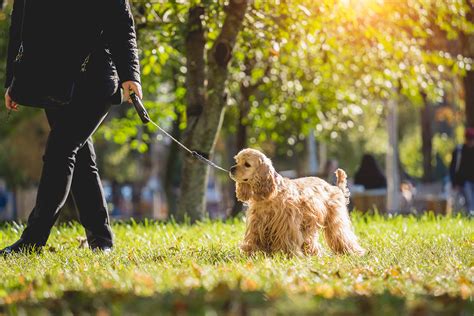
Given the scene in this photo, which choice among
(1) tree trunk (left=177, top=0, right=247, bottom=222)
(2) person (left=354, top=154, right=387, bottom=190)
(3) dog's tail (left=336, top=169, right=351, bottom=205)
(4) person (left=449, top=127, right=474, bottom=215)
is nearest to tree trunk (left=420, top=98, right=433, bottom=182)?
(2) person (left=354, top=154, right=387, bottom=190)

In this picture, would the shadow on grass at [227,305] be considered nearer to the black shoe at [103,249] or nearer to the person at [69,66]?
the person at [69,66]

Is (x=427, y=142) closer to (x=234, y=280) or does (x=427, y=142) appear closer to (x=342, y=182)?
(x=342, y=182)

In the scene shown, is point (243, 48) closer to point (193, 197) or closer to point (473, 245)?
point (193, 197)

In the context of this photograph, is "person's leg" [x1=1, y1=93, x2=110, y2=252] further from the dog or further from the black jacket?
the dog

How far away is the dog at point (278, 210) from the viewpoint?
251 inches

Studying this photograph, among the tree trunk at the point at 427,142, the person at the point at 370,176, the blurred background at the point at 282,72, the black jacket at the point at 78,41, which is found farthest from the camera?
the tree trunk at the point at 427,142

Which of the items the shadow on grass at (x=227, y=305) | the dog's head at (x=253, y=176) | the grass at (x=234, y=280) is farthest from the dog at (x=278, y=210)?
the shadow on grass at (x=227, y=305)

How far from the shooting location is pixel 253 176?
21.3ft

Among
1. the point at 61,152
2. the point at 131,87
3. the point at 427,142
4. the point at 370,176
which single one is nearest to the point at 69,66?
the point at 131,87

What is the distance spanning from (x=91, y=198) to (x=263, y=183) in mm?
1467

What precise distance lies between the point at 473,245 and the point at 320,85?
10.8 meters

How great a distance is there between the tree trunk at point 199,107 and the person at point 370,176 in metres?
8.48

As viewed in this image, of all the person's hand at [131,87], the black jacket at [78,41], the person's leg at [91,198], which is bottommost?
the person's leg at [91,198]

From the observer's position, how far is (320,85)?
58.2 ft
